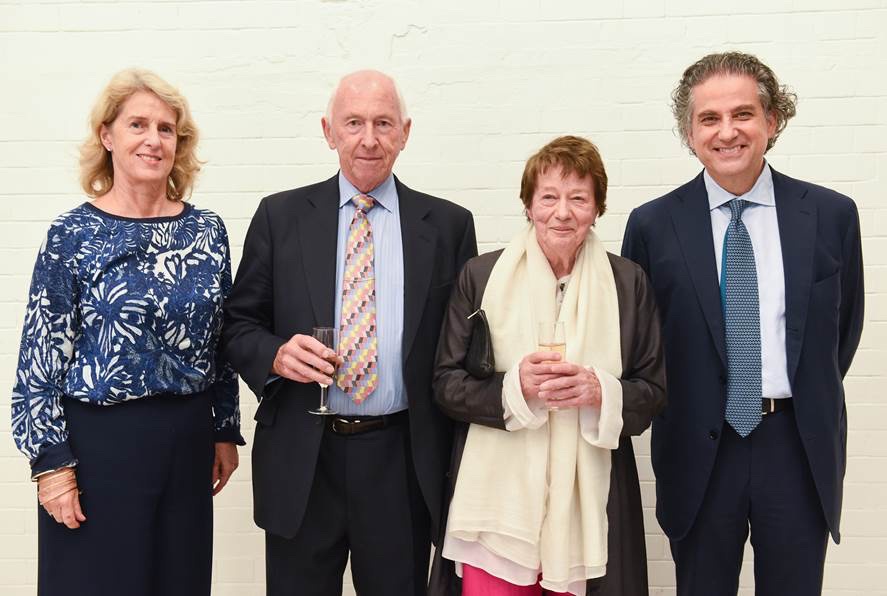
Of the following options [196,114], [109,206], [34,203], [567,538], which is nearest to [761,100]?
[567,538]

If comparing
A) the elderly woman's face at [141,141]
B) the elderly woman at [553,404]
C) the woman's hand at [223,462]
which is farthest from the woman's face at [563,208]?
the woman's hand at [223,462]

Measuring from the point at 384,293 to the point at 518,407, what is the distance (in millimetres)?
549

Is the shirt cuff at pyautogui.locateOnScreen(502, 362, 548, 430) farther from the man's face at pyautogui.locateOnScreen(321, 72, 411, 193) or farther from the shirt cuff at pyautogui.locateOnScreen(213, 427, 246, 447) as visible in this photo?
the shirt cuff at pyautogui.locateOnScreen(213, 427, 246, 447)

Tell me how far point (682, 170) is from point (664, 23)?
608mm

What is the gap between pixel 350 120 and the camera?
233 cm

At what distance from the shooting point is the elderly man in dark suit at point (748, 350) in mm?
2195

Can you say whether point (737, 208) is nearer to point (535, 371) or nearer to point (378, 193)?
point (535, 371)

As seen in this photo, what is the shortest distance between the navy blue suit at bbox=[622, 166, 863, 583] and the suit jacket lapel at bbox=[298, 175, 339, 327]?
95cm

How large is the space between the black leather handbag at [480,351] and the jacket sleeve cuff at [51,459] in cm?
109

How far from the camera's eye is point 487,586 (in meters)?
2.11

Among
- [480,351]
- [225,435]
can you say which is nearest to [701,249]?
[480,351]

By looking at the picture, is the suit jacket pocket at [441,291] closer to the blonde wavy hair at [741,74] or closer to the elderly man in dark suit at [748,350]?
the elderly man in dark suit at [748,350]

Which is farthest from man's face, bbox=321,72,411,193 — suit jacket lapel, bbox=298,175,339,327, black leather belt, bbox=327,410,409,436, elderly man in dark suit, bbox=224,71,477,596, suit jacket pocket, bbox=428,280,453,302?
black leather belt, bbox=327,410,409,436

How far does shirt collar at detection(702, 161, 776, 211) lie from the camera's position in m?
2.32
